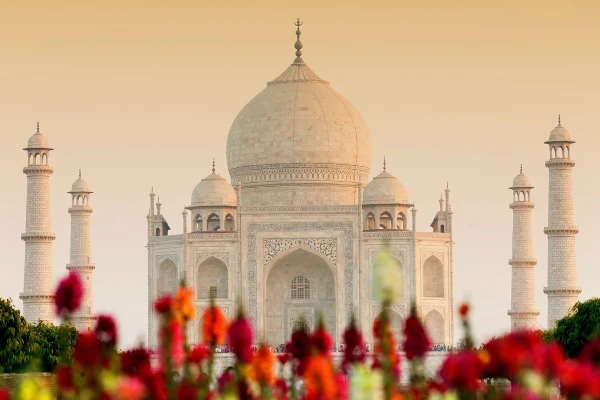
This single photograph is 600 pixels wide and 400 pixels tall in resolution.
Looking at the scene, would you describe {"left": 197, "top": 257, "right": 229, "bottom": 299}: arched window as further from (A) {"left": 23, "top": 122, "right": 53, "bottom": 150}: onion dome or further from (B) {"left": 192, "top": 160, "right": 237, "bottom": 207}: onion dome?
(A) {"left": 23, "top": 122, "right": 53, "bottom": 150}: onion dome

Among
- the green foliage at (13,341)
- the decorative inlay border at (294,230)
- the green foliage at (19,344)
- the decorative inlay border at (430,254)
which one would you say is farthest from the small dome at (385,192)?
the green foliage at (13,341)

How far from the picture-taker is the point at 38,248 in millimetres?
42000

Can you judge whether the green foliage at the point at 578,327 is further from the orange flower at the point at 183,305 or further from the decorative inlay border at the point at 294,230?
the orange flower at the point at 183,305

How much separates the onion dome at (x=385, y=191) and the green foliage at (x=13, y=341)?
1492 centimetres

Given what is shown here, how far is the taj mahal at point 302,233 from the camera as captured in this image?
42812mm

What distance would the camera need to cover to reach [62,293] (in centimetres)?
577

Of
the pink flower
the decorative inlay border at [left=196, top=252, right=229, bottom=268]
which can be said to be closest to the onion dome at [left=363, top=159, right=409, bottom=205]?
the decorative inlay border at [left=196, top=252, right=229, bottom=268]

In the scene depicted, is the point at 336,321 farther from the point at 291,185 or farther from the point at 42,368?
the point at 42,368

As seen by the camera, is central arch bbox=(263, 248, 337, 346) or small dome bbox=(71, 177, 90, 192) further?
small dome bbox=(71, 177, 90, 192)

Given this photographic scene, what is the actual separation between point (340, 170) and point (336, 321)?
5.28 meters

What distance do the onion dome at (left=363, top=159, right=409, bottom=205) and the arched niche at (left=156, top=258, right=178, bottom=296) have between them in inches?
239

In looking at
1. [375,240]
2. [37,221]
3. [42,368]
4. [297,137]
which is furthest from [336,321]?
[42,368]

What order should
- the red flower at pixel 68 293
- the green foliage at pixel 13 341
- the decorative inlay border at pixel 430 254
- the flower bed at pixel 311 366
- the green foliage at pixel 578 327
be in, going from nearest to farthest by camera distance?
the flower bed at pixel 311 366 < the red flower at pixel 68 293 < the green foliage at pixel 13 341 < the green foliage at pixel 578 327 < the decorative inlay border at pixel 430 254

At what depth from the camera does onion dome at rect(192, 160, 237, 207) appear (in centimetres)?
4444
